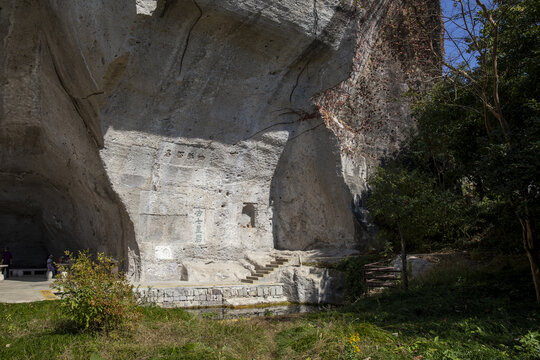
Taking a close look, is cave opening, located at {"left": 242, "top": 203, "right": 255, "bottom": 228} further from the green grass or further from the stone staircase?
the green grass

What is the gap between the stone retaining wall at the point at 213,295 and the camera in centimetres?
1068

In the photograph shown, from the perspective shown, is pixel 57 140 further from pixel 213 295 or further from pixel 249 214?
pixel 213 295

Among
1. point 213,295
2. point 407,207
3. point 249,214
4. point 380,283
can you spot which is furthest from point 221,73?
point 380,283

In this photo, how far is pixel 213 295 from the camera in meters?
11.3

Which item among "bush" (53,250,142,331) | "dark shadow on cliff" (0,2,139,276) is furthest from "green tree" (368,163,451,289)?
"dark shadow on cliff" (0,2,139,276)

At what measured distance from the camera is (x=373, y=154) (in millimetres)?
16422

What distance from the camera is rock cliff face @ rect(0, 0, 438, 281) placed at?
460 inches

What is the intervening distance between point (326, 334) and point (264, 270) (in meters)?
7.92

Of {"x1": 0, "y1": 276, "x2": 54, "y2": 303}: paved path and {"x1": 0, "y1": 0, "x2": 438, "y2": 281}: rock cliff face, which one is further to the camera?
{"x1": 0, "y1": 0, "x2": 438, "y2": 281}: rock cliff face

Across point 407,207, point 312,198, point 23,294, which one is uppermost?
point 312,198

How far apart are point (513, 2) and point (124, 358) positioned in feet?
26.7

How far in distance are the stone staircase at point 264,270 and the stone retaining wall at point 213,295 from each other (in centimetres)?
77

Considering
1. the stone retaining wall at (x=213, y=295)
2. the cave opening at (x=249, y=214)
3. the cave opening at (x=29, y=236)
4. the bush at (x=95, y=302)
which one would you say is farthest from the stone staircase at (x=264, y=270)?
the cave opening at (x=29, y=236)

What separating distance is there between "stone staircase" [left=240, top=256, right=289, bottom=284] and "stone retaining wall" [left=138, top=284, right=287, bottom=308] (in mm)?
769
